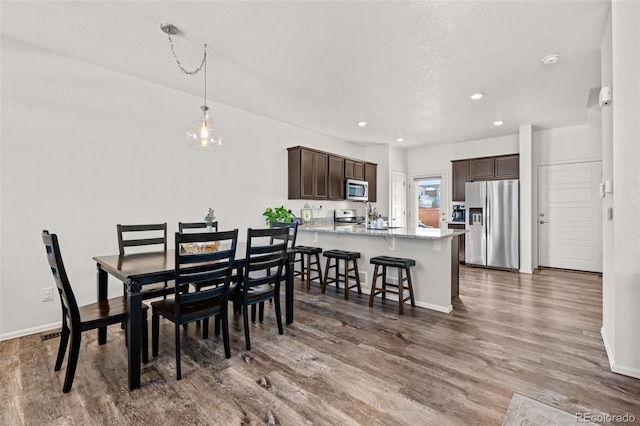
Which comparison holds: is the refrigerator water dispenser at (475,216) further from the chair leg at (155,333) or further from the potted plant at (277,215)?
the chair leg at (155,333)

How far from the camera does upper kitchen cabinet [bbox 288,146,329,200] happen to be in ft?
17.5

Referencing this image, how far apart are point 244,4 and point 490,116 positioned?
427 centimetres

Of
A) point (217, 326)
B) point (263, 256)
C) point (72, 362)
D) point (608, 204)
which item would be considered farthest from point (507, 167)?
point (72, 362)

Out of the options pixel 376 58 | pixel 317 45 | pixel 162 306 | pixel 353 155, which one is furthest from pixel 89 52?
pixel 353 155

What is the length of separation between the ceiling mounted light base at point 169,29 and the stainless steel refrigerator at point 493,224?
5691 mm

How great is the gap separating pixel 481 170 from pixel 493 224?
1199 millimetres

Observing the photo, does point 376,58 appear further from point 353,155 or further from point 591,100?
point 353,155

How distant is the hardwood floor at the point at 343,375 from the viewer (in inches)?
69.6

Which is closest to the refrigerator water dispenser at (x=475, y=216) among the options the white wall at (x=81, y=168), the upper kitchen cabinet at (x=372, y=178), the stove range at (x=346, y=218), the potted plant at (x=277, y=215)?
the upper kitchen cabinet at (x=372, y=178)

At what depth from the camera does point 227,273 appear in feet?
7.61

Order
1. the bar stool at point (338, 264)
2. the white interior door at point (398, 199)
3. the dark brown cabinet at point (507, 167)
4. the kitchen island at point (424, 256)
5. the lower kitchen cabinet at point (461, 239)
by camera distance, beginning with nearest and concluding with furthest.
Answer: the kitchen island at point (424, 256) → the bar stool at point (338, 264) → the dark brown cabinet at point (507, 167) → the lower kitchen cabinet at point (461, 239) → the white interior door at point (398, 199)

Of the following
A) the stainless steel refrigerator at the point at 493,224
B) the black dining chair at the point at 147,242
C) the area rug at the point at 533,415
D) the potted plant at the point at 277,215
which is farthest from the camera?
the stainless steel refrigerator at the point at 493,224

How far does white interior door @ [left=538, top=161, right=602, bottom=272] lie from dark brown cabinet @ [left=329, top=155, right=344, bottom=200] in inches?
151

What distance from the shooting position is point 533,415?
1.74 meters
